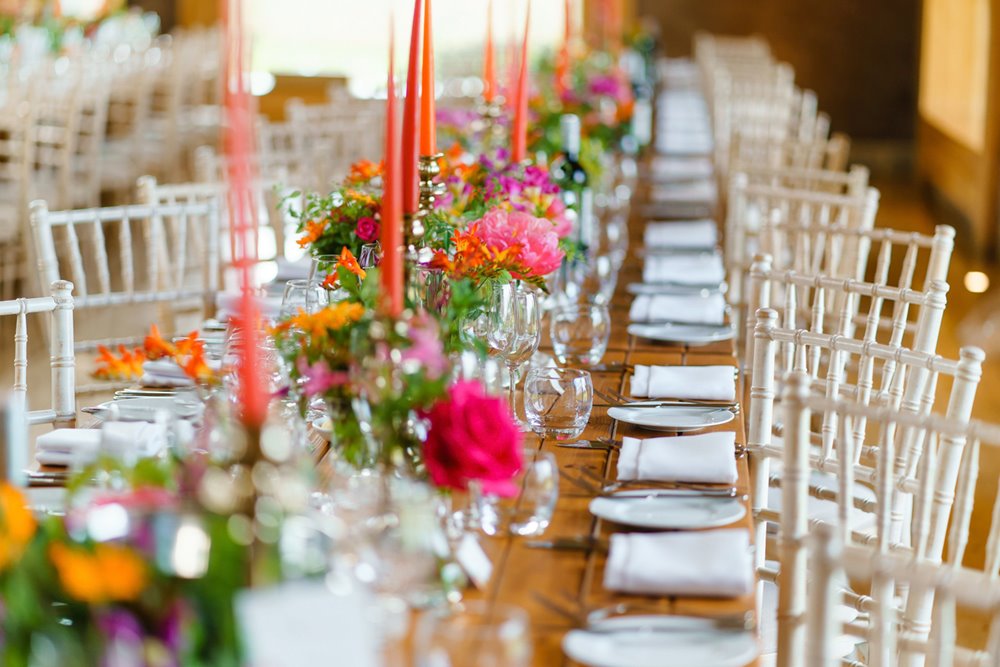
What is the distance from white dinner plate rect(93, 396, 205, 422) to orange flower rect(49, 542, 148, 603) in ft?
2.61

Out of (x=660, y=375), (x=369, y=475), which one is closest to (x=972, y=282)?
(x=660, y=375)

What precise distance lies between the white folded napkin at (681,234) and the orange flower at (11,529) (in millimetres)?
2621

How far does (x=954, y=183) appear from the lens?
8.73 meters

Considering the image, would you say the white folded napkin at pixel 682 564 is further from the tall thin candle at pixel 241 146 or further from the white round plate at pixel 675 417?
the tall thin candle at pixel 241 146

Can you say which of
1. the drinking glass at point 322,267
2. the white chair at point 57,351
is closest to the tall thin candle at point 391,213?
the drinking glass at point 322,267

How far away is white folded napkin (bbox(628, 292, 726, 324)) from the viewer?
2.80 m

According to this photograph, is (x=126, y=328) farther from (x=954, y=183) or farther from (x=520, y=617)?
(x=954, y=183)

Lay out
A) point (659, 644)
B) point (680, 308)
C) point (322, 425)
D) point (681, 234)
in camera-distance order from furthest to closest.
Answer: point (681, 234) → point (680, 308) → point (322, 425) → point (659, 644)

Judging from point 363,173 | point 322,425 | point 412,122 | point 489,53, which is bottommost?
point 322,425

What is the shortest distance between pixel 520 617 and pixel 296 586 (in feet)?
0.66

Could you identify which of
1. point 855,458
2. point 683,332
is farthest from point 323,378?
point 683,332

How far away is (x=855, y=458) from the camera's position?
2.28 m

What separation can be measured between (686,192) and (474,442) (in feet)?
11.1

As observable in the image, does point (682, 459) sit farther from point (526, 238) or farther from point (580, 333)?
point (580, 333)
